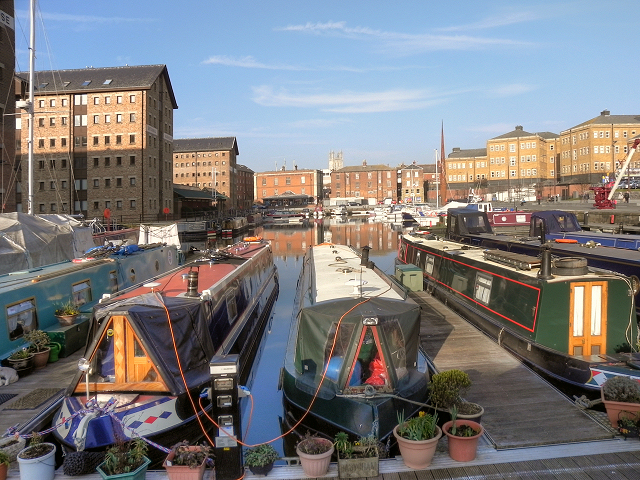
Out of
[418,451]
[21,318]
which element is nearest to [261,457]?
[418,451]

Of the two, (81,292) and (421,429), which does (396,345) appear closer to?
(421,429)

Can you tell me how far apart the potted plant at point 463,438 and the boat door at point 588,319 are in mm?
4430

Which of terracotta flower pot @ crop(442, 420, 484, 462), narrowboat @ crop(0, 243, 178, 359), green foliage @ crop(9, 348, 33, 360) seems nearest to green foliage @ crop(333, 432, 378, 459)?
terracotta flower pot @ crop(442, 420, 484, 462)

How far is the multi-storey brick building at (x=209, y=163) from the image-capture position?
92.1 meters

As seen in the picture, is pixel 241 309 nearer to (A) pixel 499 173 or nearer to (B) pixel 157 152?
(B) pixel 157 152

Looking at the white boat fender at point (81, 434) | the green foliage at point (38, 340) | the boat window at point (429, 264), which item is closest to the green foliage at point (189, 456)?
the white boat fender at point (81, 434)

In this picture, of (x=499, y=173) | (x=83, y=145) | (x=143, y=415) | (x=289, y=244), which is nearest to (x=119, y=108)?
(x=83, y=145)

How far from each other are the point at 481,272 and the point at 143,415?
9.69m

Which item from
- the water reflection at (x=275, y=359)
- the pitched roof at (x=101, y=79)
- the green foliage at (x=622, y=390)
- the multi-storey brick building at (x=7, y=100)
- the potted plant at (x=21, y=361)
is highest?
the pitched roof at (x=101, y=79)

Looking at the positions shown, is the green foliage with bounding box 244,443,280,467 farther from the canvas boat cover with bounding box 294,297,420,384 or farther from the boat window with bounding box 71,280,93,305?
the boat window with bounding box 71,280,93,305

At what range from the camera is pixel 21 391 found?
9680mm

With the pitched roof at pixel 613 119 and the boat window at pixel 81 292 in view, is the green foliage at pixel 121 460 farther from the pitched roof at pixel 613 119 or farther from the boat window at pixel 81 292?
the pitched roof at pixel 613 119

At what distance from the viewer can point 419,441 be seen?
6559mm

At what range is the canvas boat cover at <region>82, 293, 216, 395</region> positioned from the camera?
8.22 meters
